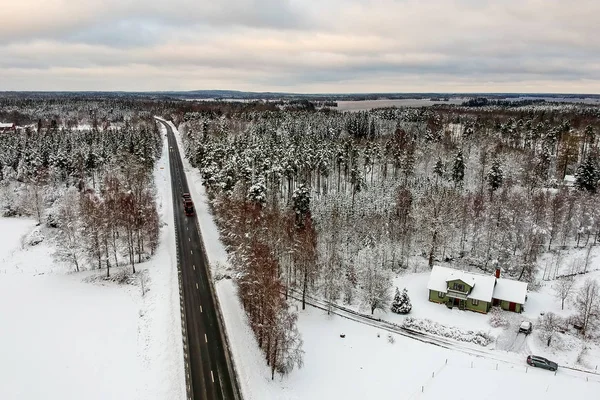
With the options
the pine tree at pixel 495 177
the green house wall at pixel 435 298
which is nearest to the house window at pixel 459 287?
the green house wall at pixel 435 298

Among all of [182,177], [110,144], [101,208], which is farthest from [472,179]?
[110,144]

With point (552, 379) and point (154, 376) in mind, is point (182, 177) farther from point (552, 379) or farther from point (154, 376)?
point (552, 379)

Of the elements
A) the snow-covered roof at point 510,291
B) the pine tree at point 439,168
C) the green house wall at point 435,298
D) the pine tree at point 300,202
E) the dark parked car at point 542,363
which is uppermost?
the pine tree at point 439,168

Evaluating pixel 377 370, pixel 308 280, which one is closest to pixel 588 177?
pixel 308 280

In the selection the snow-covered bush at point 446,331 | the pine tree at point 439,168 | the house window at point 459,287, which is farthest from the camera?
the pine tree at point 439,168

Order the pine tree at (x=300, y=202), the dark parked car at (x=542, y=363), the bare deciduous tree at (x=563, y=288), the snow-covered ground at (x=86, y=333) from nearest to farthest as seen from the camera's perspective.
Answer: the snow-covered ground at (x=86, y=333)
the dark parked car at (x=542, y=363)
the bare deciduous tree at (x=563, y=288)
the pine tree at (x=300, y=202)

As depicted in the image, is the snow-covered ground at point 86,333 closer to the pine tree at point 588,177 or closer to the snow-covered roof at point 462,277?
the snow-covered roof at point 462,277
